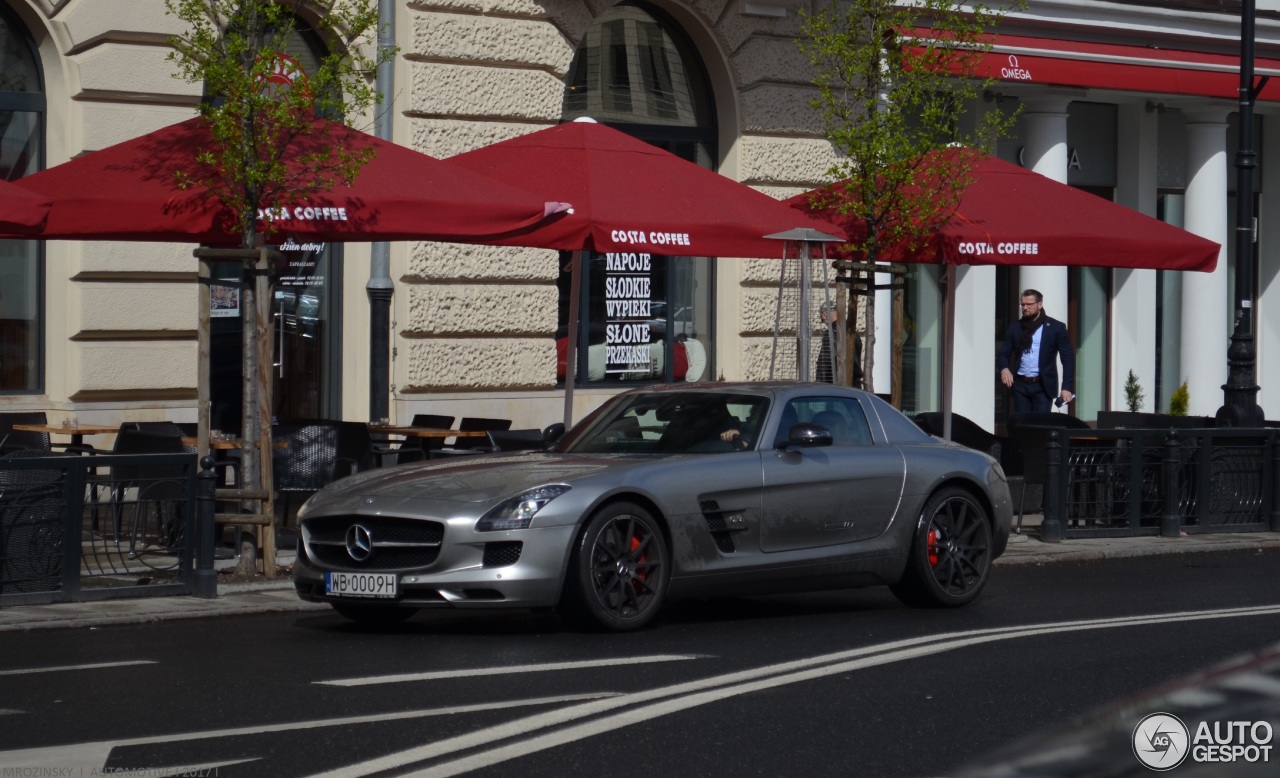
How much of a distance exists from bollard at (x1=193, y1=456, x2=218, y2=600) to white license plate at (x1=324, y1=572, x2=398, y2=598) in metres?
1.47

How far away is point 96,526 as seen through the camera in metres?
9.81

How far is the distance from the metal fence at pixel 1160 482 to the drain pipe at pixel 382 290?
5784 mm

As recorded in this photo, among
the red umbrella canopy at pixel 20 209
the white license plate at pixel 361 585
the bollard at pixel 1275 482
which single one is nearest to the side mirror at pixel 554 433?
the white license plate at pixel 361 585

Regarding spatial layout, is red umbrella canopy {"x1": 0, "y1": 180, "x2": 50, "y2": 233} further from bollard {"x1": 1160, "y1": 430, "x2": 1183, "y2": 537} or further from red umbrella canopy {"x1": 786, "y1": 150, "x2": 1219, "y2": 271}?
bollard {"x1": 1160, "y1": 430, "x2": 1183, "y2": 537}

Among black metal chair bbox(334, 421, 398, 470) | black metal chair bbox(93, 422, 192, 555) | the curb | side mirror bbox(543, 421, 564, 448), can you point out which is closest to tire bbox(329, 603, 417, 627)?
black metal chair bbox(93, 422, 192, 555)

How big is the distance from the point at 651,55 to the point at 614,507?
10737 mm

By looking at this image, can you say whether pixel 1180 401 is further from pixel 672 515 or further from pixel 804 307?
pixel 672 515

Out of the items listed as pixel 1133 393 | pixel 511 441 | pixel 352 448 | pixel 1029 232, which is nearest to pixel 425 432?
pixel 511 441

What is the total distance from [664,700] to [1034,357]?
10.8 meters

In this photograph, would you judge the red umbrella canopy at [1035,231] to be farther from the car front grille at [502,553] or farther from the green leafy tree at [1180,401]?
the green leafy tree at [1180,401]

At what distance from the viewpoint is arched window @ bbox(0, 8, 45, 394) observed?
48.8 ft

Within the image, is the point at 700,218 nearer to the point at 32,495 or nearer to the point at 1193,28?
the point at 32,495

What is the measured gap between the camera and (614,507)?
8.88 m

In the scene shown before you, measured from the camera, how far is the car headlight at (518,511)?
859cm
